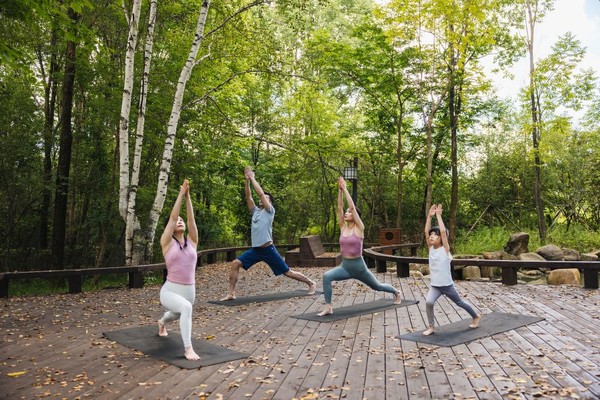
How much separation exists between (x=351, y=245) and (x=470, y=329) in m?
1.95

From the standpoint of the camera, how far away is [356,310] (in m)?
7.77

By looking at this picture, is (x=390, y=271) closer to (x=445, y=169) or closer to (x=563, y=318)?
(x=563, y=318)

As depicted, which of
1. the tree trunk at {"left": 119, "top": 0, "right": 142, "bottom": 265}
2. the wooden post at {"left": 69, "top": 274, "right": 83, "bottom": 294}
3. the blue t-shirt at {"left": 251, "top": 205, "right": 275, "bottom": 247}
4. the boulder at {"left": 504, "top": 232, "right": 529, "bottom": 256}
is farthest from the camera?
the boulder at {"left": 504, "top": 232, "right": 529, "bottom": 256}

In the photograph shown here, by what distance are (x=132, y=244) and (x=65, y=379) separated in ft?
25.0

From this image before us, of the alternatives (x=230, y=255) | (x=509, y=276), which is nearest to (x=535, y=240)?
(x=509, y=276)

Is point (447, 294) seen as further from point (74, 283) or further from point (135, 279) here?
point (74, 283)

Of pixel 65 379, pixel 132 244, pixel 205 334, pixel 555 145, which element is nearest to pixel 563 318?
pixel 205 334

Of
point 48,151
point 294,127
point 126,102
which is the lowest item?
point 48,151

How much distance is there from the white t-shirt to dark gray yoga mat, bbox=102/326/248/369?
8.21ft

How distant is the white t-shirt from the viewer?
20.2 feet

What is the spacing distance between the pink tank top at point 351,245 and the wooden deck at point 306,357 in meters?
0.93

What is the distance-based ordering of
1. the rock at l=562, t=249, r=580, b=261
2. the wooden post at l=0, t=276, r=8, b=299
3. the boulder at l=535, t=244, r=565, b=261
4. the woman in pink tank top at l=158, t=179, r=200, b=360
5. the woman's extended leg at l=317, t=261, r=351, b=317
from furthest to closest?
the rock at l=562, t=249, r=580, b=261 < the boulder at l=535, t=244, r=565, b=261 < the wooden post at l=0, t=276, r=8, b=299 < the woman's extended leg at l=317, t=261, r=351, b=317 < the woman in pink tank top at l=158, t=179, r=200, b=360

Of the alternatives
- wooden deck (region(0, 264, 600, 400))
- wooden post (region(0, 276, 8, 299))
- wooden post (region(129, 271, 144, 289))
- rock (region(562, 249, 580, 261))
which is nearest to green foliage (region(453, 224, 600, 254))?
rock (region(562, 249, 580, 261))

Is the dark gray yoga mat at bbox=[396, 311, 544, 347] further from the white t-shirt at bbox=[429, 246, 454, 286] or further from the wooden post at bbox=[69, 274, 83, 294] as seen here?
the wooden post at bbox=[69, 274, 83, 294]
